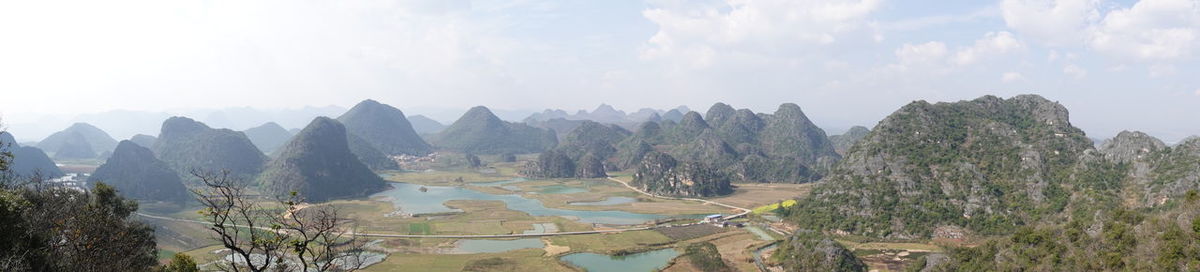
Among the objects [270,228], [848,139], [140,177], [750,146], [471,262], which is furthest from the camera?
[848,139]

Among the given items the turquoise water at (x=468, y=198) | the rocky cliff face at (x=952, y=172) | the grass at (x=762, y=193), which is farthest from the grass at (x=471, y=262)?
the grass at (x=762, y=193)

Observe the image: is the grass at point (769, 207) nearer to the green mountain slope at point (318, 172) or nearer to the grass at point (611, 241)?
the grass at point (611, 241)

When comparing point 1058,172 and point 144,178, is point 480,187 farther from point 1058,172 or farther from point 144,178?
point 1058,172

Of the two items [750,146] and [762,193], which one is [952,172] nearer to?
[762,193]

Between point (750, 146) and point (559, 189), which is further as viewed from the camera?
point (750, 146)

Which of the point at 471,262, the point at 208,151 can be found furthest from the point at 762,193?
the point at 208,151

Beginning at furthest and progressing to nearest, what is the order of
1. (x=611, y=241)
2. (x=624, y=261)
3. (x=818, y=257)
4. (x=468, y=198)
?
1. (x=468, y=198)
2. (x=611, y=241)
3. (x=624, y=261)
4. (x=818, y=257)

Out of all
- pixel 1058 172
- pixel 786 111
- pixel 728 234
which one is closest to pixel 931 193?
pixel 1058 172

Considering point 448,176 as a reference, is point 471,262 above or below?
below
